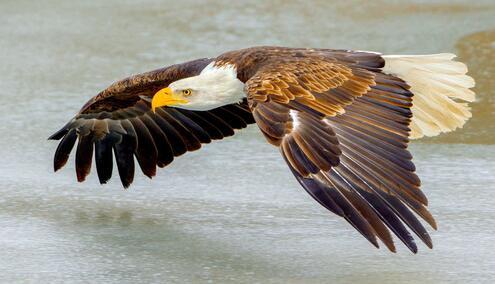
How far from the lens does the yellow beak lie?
5.50 m

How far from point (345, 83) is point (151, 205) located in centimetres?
120

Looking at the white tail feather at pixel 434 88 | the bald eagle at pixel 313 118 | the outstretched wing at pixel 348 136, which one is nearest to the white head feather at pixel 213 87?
the bald eagle at pixel 313 118

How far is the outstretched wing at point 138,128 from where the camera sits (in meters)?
5.84

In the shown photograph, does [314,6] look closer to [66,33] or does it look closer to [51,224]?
[66,33]

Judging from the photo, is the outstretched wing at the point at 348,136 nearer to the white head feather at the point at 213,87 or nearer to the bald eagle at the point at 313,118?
the bald eagle at the point at 313,118

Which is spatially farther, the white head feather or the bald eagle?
the white head feather

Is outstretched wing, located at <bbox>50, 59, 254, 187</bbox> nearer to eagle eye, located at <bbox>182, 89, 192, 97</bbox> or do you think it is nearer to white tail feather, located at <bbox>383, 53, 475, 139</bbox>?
eagle eye, located at <bbox>182, 89, 192, 97</bbox>

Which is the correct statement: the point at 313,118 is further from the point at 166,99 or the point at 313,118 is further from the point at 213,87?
the point at 166,99

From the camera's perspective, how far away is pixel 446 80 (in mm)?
5672

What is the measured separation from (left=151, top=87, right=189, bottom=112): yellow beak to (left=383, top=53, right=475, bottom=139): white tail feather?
1.02 m

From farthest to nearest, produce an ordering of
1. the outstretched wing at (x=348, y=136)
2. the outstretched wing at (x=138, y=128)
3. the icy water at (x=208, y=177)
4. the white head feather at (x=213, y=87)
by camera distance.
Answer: the outstretched wing at (x=138, y=128) → the white head feather at (x=213, y=87) → the icy water at (x=208, y=177) → the outstretched wing at (x=348, y=136)

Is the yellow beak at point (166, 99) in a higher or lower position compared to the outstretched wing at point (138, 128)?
higher

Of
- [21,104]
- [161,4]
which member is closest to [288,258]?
[21,104]

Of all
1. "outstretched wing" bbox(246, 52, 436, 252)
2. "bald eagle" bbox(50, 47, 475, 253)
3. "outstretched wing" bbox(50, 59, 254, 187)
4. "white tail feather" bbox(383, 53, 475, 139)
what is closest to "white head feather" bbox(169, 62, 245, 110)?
"bald eagle" bbox(50, 47, 475, 253)
